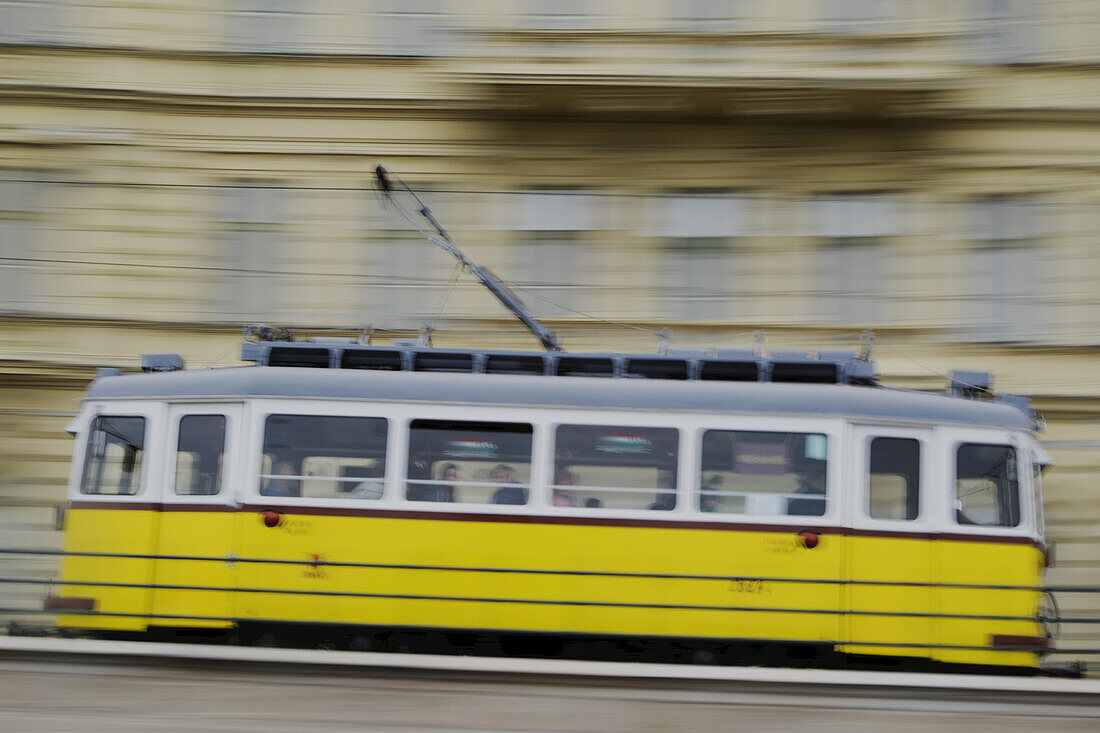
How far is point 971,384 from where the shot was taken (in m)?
11.1

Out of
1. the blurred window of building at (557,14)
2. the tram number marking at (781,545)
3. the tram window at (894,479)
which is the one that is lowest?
the tram number marking at (781,545)

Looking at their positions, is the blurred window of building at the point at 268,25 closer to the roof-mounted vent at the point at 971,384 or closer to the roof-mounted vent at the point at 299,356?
the roof-mounted vent at the point at 299,356

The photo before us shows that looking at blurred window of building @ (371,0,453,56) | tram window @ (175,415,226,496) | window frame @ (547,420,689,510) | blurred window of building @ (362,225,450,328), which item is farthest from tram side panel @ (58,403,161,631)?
blurred window of building @ (371,0,453,56)

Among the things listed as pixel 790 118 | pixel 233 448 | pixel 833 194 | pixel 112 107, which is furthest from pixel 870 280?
pixel 112 107

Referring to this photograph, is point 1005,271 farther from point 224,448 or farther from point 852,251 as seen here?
point 224,448

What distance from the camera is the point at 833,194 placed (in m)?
16.0

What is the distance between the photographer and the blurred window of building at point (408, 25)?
54.0 feet

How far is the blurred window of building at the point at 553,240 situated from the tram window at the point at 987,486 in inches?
257

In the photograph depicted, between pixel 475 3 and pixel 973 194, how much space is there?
21.9ft

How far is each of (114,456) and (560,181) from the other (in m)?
7.20

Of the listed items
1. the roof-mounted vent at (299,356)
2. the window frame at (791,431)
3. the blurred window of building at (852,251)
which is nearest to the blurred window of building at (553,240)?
the blurred window of building at (852,251)

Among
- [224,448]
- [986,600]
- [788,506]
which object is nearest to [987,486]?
[986,600]

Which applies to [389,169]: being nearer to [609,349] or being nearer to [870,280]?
[609,349]

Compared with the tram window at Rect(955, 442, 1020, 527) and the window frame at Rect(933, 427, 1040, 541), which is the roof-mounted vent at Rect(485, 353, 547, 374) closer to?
the window frame at Rect(933, 427, 1040, 541)
